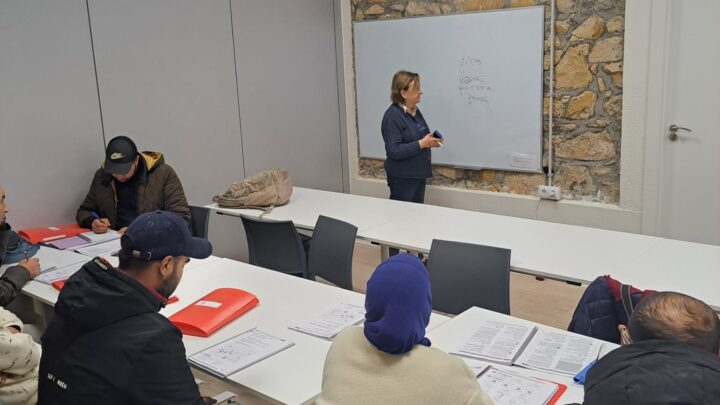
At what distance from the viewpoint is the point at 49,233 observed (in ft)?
14.7

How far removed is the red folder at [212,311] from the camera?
2771mm

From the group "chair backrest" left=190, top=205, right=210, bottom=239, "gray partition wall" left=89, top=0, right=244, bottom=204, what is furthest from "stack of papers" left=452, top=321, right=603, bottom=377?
"gray partition wall" left=89, top=0, right=244, bottom=204

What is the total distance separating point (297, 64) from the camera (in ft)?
21.2

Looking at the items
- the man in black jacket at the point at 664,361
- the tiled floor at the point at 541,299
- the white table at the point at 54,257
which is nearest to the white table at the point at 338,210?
the tiled floor at the point at 541,299

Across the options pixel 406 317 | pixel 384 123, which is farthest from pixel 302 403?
pixel 384 123

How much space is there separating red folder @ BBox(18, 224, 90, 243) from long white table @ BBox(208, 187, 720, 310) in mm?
1065

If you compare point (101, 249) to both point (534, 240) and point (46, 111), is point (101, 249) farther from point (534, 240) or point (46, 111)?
point (534, 240)

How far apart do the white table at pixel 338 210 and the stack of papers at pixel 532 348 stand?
1.77 m

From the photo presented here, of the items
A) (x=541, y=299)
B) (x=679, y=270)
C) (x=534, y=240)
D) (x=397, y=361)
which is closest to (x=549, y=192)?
(x=541, y=299)

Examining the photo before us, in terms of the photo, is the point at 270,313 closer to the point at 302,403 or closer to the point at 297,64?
the point at 302,403

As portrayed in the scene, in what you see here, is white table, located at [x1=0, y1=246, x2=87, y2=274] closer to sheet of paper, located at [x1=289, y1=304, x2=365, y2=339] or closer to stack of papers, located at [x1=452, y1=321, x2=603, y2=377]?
sheet of paper, located at [x1=289, y1=304, x2=365, y2=339]

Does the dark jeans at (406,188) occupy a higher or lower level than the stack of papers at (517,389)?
higher

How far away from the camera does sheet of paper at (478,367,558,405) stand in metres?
2.13

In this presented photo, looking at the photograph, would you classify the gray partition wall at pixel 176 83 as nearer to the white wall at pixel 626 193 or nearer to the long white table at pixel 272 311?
the long white table at pixel 272 311
